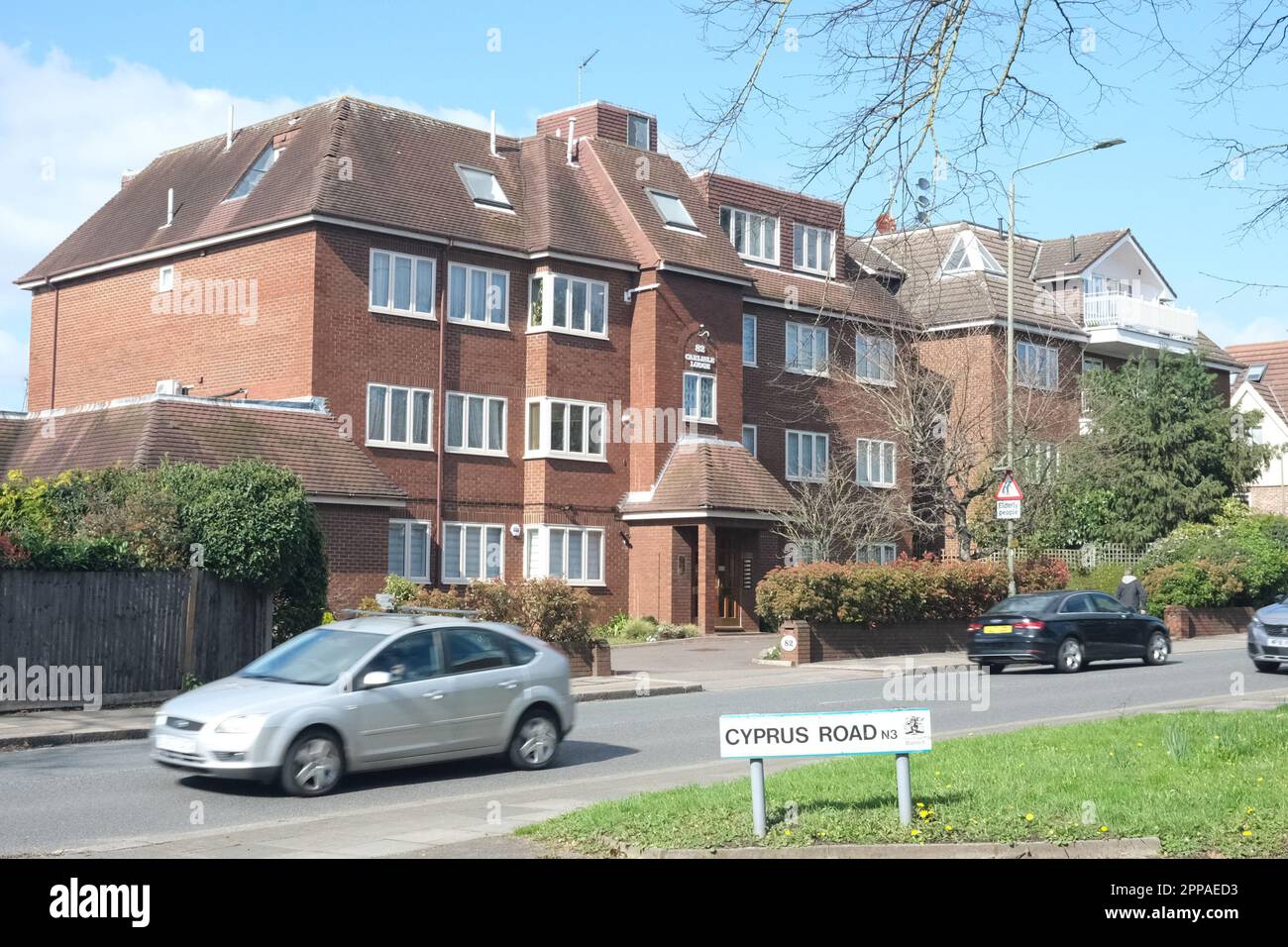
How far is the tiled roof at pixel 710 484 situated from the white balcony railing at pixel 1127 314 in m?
16.0

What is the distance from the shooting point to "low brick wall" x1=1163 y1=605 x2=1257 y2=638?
3594 cm

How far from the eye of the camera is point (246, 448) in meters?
27.7

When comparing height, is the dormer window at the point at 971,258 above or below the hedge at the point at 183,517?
above

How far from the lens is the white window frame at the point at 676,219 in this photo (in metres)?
38.1

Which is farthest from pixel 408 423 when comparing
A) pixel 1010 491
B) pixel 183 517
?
pixel 1010 491

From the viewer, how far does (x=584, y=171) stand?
127ft

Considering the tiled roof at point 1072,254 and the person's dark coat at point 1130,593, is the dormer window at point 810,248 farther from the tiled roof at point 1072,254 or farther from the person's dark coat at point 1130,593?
the person's dark coat at point 1130,593

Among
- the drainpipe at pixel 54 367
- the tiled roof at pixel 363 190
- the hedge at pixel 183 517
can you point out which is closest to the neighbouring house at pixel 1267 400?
the tiled roof at pixel 363 190

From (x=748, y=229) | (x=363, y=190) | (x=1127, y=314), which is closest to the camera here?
(x=363, y=190)

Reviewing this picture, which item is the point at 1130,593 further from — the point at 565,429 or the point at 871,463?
the point at 565,429

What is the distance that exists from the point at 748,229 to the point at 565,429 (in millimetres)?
9298

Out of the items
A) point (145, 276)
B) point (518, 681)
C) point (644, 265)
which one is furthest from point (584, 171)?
point (518, 681)
